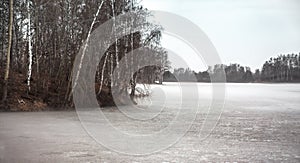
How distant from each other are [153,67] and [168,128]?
11603 mm

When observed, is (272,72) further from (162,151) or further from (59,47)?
(162,151)

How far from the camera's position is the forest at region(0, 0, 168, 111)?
16844 mm

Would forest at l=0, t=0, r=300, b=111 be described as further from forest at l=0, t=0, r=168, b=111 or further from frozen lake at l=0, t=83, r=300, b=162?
frozen lake at l=0, t=83, r=300, b=162

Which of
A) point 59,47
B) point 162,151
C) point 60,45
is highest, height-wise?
point 60,45

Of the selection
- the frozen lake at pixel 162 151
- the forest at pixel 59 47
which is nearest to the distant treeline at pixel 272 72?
the forest at pixel 59 47

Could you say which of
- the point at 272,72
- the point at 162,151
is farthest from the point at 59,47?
the point at 272,72

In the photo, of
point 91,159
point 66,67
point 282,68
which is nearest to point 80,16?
point 66,67

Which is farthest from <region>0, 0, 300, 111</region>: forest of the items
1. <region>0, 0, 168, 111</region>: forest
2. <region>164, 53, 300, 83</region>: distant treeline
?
<region>164, 53, 300, 83</region>: distant treeline

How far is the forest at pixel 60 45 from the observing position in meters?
16.8

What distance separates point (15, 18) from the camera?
67.4ft

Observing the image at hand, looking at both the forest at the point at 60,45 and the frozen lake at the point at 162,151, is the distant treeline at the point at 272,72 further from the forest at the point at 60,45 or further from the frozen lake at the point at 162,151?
the frozen lake at the point at 162,151

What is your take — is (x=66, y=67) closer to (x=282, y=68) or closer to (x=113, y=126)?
(x=113, y=126)

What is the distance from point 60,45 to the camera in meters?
19.2

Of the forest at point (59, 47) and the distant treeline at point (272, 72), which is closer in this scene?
the forest at point (59, 47)
